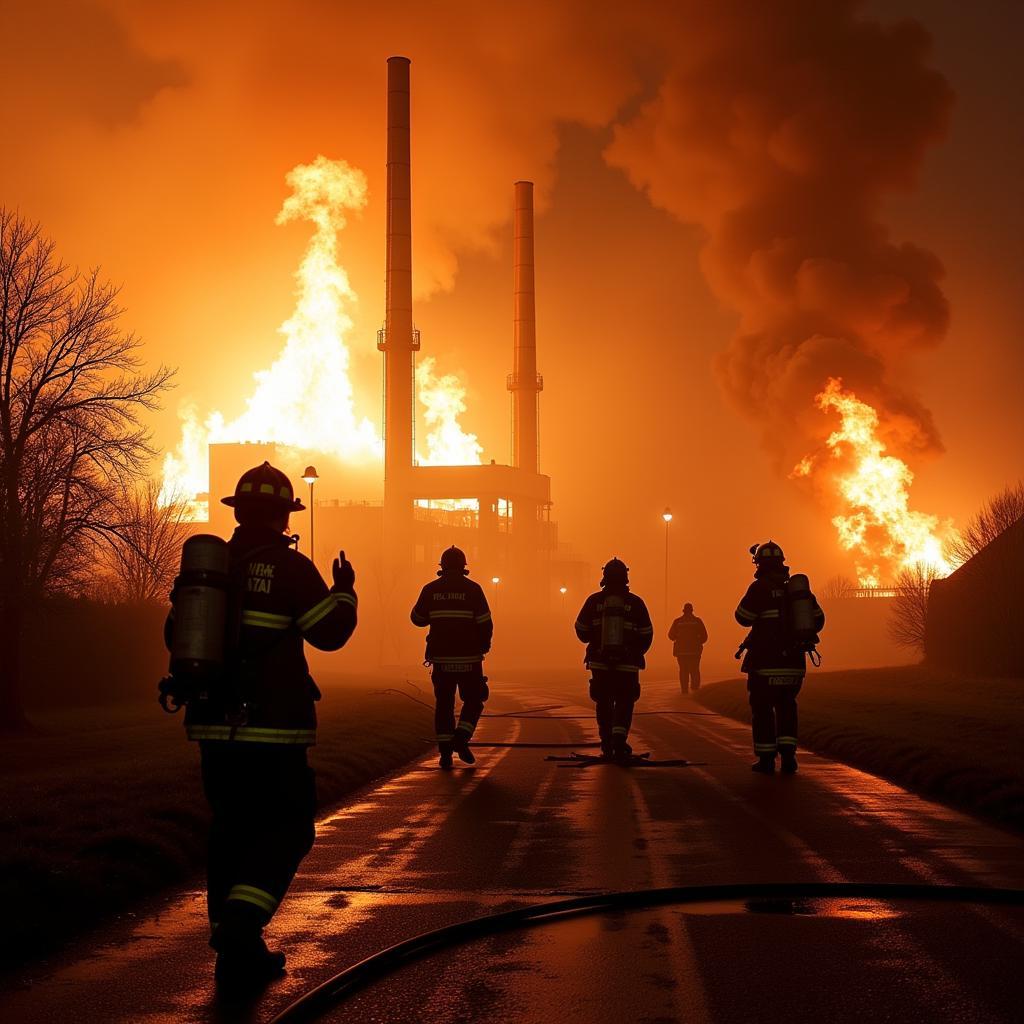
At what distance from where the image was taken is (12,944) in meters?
6.42

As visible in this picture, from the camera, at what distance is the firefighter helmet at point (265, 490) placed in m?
6.46

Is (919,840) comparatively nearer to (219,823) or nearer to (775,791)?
(775,791)

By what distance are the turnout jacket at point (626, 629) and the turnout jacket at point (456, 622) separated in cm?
130

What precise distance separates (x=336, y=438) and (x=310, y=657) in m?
34.6

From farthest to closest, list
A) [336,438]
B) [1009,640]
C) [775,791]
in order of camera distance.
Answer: [336,438]
[1009,640]
[775,791]

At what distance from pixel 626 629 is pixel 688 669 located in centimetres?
1799

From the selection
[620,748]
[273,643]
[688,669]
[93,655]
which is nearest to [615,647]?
[620,748]

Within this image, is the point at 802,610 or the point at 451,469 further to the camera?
the point at 451,469

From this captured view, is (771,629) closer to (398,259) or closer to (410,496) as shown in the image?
(398,259)

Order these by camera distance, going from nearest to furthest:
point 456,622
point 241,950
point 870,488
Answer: point 241,950
point 456,622
point 870,488

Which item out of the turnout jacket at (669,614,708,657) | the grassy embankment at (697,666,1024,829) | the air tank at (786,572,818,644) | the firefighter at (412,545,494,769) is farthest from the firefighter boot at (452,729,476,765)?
the turnout jacket at (669,614,708,657)

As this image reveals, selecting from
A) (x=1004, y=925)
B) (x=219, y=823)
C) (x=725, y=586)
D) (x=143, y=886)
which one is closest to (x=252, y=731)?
(x=219, y=823)

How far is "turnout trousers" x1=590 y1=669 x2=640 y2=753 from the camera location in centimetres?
1577

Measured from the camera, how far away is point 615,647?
15.7 metres
